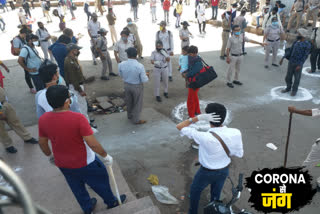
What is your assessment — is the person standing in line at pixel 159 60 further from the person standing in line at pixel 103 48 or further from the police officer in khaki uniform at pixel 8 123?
the police officer in khaki uniform at pixel 8 123

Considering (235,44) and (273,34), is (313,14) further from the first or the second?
(235,44)

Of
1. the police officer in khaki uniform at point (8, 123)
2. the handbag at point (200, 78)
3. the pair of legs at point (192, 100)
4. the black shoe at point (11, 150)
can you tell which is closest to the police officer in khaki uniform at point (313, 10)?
the handbag at point (200, 78)

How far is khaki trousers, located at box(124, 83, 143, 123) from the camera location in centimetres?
542

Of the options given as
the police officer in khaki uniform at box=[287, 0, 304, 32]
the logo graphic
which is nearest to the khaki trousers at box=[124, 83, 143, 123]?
the logo graphic

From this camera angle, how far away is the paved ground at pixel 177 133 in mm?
4316

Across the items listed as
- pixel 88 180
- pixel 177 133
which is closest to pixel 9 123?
pixel 88 180

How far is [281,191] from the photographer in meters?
3.40

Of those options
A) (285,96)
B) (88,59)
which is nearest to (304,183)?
(285,96)

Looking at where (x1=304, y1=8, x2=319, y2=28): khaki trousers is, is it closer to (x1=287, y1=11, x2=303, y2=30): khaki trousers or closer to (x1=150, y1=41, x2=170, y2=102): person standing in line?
(x1=287, y1=11, x2=303, y2=30): khaki trousers

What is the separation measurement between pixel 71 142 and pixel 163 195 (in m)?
1.88

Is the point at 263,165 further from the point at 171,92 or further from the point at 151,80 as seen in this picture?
the point at 151,80

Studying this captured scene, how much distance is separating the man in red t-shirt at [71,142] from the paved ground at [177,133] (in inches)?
49.8

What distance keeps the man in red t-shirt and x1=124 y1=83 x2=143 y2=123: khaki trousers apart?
8.87 feet

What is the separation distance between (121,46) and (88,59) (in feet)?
11.7
